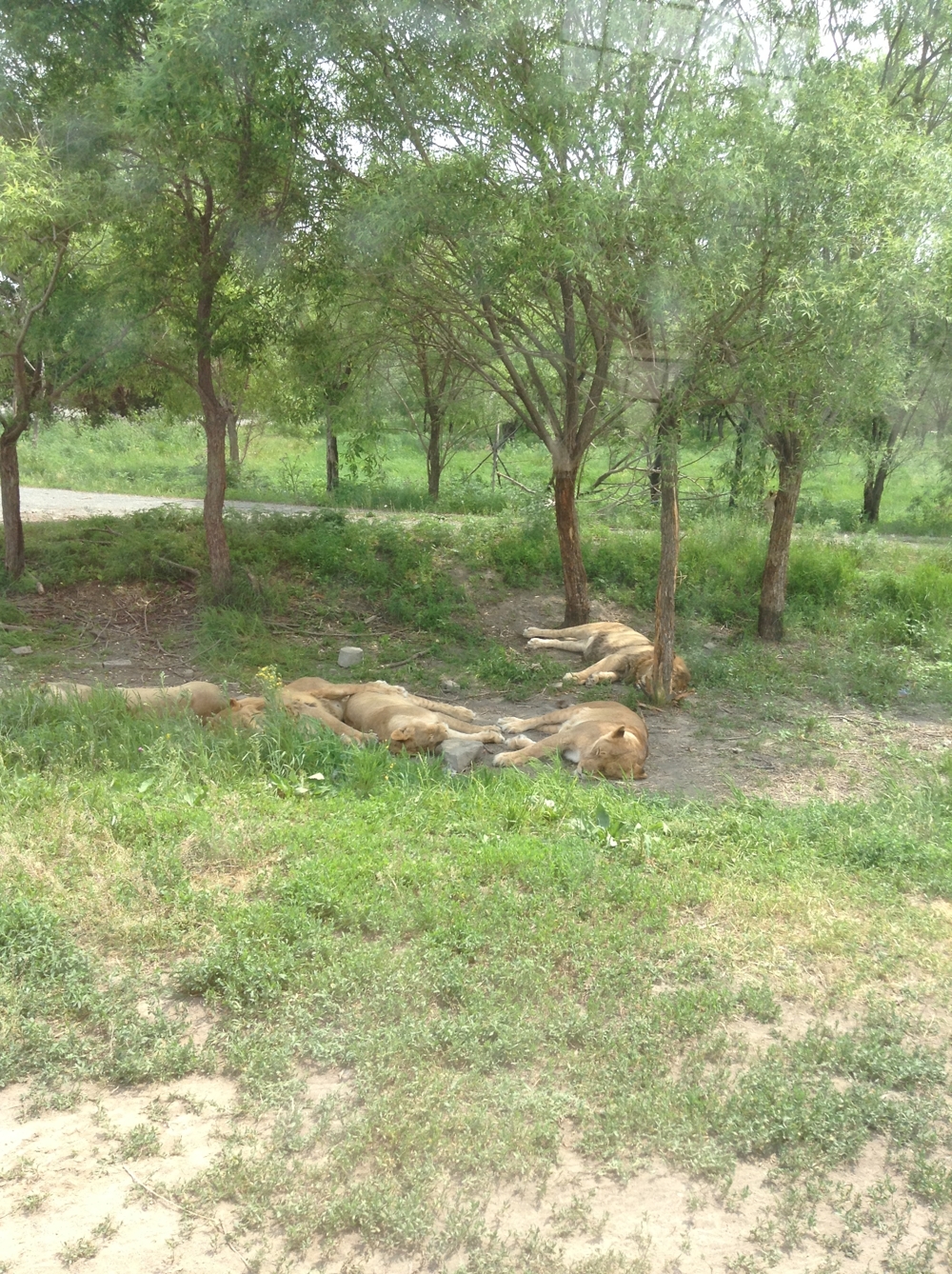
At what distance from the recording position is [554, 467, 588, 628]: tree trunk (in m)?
12.2

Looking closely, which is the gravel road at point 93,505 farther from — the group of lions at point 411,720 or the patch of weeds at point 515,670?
the group of lions at point 411,720

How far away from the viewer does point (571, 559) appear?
12492mm

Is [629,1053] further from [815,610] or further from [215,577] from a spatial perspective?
[815,610]

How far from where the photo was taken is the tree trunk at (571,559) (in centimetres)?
1218

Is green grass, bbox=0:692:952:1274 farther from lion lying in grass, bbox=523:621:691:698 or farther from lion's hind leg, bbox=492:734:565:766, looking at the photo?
lion lying in grass, bbox=523:621:691:698

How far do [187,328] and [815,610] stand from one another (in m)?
8.33

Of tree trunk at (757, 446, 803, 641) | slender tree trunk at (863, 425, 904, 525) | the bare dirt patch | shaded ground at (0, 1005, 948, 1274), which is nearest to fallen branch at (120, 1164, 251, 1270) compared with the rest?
shaded ground at (0, 1005, 948, 1274)

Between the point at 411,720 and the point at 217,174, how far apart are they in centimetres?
586

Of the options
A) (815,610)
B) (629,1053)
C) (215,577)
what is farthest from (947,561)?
(629,1053)

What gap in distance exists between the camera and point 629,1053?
4.05 metres

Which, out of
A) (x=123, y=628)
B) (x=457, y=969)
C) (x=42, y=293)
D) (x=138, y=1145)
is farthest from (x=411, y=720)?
(x=42, y=293)

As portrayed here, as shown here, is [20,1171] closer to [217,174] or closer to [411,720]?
[411,720]

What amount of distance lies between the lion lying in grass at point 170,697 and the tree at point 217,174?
14.1ft

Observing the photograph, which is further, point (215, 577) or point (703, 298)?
point (215, 577)
